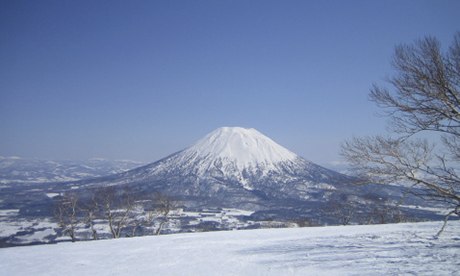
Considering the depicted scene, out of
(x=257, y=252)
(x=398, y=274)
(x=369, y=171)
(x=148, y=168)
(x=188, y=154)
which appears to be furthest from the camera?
(x=188, y=154)

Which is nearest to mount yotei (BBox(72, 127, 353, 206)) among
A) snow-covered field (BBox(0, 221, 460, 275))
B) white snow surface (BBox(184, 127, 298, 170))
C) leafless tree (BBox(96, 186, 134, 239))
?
white snow surface (BBox(184, 127, 298, 170))

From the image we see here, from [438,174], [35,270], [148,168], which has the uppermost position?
[148,168]

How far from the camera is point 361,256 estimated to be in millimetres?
7609

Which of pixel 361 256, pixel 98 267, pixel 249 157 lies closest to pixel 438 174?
pixel 361 256

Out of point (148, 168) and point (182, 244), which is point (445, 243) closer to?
point (182, 244)

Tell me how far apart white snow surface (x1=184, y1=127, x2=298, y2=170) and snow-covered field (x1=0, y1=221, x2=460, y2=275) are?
469ft

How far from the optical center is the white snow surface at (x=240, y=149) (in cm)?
15888

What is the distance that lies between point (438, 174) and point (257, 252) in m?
5.66

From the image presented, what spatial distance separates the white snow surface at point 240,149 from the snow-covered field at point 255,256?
469ft

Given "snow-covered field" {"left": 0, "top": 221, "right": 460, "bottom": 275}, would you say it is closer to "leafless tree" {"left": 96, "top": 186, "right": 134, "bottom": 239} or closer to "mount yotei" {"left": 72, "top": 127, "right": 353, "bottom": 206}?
"leafless tree" {"left": 96, "top": 186, "right": 134, "bottom": 239}

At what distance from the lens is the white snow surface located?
159 m

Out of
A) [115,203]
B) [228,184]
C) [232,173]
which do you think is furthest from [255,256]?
[232,173]

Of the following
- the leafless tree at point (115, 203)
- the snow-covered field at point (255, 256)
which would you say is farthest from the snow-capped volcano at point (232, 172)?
the snow-covered field at point (255, 256)

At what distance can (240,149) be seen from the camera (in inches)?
6649
